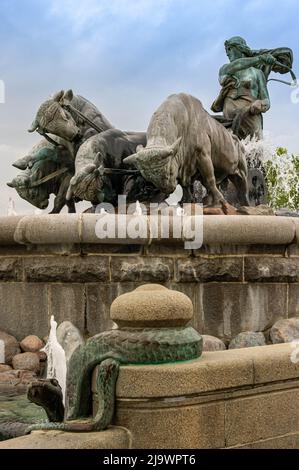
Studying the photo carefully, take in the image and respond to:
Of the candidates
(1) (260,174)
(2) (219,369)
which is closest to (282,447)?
(2) (219,369)

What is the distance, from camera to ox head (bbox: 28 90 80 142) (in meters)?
9.29

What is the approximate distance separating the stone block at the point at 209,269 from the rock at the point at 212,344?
Answer: 68 centimetres

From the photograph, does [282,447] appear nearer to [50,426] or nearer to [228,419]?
[228,419]

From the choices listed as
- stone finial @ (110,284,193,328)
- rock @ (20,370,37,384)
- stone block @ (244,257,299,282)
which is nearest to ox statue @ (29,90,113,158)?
stone block @ (244,257,299,282)

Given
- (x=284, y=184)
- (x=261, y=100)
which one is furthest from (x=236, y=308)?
(x=284, y=184)

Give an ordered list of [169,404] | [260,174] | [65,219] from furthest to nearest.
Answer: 1. [260,174]
2. [65,219]
3. [169,404]

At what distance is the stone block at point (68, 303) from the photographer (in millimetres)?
6543

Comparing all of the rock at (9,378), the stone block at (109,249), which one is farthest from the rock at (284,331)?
the rock at (9,378)

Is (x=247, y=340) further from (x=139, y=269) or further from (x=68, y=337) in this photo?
(x=68, y=337)

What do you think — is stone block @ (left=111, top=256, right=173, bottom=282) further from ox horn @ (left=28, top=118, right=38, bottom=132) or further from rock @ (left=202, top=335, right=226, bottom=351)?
ox horn @ (left=28, top=118, right=38, bottom=132)

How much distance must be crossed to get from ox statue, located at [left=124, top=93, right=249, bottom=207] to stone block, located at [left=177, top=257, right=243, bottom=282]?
1.94 meters

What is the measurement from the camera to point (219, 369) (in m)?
3.50

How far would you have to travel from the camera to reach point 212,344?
242 inches
